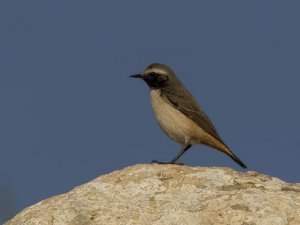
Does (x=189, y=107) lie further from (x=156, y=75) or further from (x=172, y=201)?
(x=172, y=201)

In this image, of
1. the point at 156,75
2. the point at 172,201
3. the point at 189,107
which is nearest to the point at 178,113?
the point at 189,107

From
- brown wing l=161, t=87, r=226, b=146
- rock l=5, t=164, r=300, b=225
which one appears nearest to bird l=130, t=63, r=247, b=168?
brown wing l=161, t=87, r=226, b=146

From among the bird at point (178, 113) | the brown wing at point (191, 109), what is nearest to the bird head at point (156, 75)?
the bird at point (178, 113)

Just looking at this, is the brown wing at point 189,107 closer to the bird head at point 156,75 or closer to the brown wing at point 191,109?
the brown wing at point 191,109

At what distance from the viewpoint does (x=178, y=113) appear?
43.2 feet

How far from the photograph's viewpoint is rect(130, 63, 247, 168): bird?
42.6ft

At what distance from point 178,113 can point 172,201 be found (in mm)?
5534

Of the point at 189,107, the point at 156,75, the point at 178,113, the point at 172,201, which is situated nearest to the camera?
the point at 172,201

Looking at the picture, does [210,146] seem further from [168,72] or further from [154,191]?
[154,191]

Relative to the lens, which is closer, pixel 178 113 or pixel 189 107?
pixel 178 113

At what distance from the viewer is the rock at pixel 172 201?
737cm

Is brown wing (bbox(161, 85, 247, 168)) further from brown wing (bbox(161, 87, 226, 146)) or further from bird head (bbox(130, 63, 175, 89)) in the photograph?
bird head (bbox(130, 63, 175, 89))

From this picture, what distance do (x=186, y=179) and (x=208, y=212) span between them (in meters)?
0.89

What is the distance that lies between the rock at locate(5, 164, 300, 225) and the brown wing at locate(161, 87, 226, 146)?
4.56 meters
